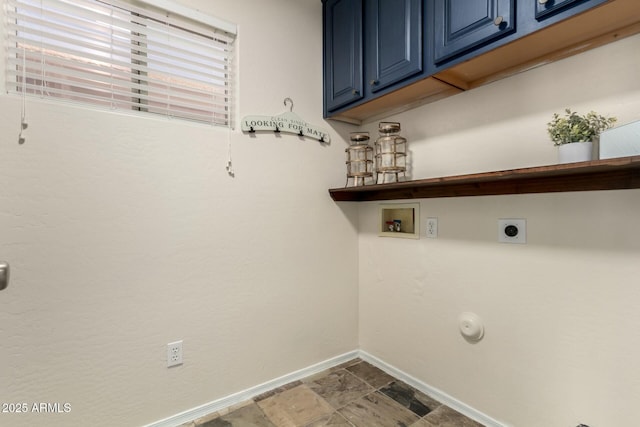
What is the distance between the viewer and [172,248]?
1.54 m

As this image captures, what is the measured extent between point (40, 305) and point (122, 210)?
0.50 metres

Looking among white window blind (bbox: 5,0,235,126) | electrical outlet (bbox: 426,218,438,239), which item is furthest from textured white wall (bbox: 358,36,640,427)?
white window blind (bbox: 5,0,235,126)

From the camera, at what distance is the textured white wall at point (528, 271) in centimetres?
114

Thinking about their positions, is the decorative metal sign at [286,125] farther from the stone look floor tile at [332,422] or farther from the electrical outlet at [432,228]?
the stone look floor tile at [332,422]

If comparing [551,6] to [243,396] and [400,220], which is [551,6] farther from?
[243,396]

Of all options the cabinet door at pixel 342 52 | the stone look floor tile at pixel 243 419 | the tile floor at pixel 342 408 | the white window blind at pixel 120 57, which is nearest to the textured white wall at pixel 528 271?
the tile floor at pixel 342 408

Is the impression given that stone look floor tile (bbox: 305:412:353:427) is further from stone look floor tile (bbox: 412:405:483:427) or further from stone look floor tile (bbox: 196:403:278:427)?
stone look floor tile (bbox: 412:405:483:427)

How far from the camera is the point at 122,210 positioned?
4.65 ft

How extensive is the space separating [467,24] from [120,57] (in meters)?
1.62

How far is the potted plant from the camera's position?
3.63 ft

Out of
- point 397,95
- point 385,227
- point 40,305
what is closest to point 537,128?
point 397,95

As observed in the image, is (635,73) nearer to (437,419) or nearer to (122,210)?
(437,419)

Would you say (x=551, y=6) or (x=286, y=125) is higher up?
(x=551, y=6)

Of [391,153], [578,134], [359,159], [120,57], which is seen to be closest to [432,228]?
[391,153]
